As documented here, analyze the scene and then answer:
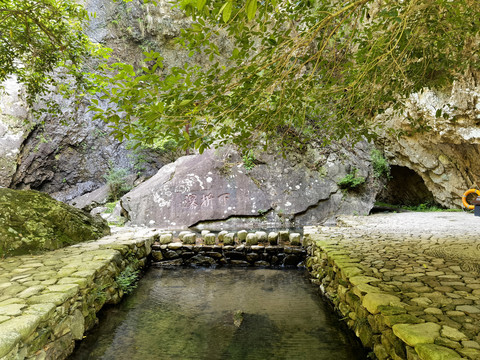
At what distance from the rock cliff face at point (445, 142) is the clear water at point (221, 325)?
5333 millimetres

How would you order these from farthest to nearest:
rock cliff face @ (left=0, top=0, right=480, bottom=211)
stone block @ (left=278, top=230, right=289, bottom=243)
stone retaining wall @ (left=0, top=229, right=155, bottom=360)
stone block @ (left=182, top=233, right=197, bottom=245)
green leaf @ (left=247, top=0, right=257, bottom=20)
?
rock cliff face @ (left=0, top=0, right=480, bottom=211)
stone block @ (left=278, top=230, right=289, bottom=243)
stone block @ (left=182, top=233, right=197, bottom=245)
stone retaining wall @ (left=0, top=229, right=155, bottom=360)
green leaf @ (left=247, top=0, right=257, bottom=20)

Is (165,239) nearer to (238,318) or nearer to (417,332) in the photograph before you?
(238,318)

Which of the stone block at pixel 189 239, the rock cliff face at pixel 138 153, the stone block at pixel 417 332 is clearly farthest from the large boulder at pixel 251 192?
the stone block at pixel 417 332

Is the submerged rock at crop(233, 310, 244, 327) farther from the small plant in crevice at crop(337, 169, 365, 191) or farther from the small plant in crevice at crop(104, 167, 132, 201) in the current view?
the small plant in crevice at crop(104, 167, 132, 201)

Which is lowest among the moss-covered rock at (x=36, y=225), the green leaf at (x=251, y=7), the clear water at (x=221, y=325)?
the clear water at (x=221, y=325)

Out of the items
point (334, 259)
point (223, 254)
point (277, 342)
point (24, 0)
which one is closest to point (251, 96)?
point (334, 259)

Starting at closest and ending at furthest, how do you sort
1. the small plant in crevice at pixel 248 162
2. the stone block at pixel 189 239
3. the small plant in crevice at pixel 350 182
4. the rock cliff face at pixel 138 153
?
the stone block at pixel 189 239
the rock cliff face at pixel 138 153
the small plant in crevice at pixel 350 182
the small plant in crevice at pixel 248 162

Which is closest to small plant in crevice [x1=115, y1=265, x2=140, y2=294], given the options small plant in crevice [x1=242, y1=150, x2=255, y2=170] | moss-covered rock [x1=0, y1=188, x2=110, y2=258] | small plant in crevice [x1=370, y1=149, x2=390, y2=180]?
moss-covered rock [x1=0, y1=188, x2=110, y2=258]

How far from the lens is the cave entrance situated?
14562 mm

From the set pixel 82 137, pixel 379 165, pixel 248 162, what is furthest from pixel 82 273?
pixel 82 137

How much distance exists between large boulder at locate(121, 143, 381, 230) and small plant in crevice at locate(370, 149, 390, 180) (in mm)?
699

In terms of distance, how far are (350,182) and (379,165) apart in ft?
8.72

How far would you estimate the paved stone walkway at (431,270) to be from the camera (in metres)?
2.14

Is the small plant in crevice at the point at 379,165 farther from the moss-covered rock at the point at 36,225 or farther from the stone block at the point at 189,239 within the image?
the moss-covered rock at the point at 36,225
